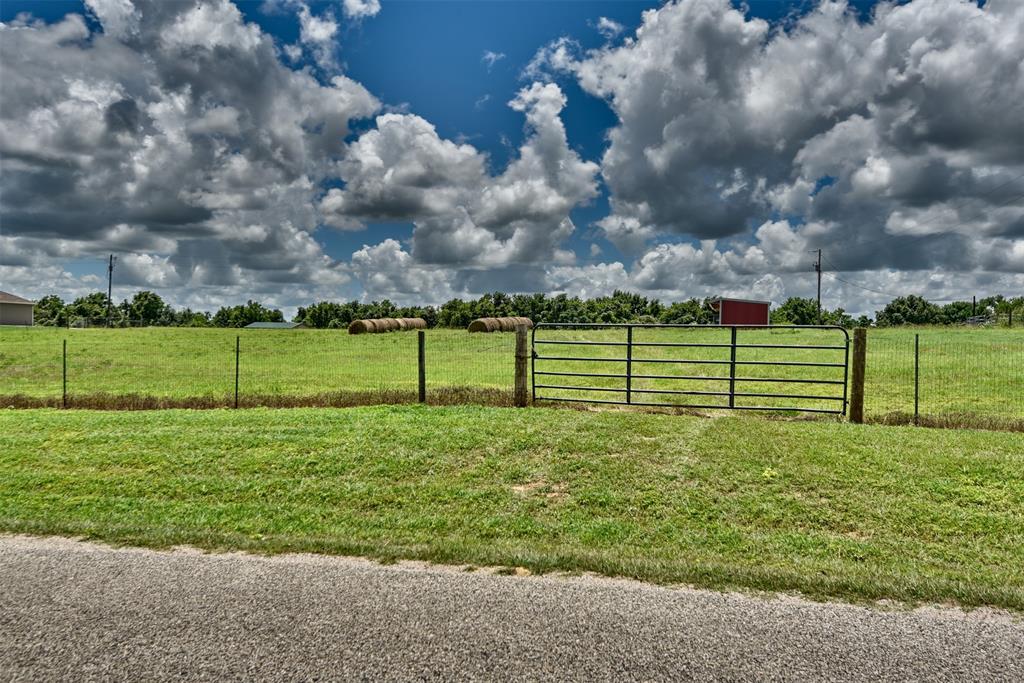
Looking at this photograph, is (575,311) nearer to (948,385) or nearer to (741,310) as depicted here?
(741,310)

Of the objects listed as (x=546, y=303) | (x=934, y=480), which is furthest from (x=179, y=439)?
(x=546, y=303)

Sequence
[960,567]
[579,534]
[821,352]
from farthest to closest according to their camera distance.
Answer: [821,352] < [579,534] < [960,567]

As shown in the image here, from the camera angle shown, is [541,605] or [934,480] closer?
[541,605]

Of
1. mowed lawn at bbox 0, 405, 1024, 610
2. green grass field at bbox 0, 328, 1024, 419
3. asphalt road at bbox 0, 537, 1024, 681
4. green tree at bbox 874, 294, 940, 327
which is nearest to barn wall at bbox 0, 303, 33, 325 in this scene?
green grass field at bbox 0, 328, 1024, 419

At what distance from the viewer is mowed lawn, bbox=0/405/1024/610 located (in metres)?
4.34

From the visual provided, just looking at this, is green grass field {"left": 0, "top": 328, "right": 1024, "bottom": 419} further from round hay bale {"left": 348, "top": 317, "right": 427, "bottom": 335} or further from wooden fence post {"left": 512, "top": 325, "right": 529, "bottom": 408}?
round hay bale {"left": 348, "top": 317, "right": 427, "bottom": 335}

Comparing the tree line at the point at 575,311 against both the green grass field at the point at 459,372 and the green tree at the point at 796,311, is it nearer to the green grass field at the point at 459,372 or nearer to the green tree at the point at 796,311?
the green tree at the point at 796,311

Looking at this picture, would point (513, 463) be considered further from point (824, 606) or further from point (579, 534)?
point (824, 606)

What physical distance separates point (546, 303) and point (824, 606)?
7732 centimetres

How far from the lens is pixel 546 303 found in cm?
8056

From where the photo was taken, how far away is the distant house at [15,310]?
197 feet

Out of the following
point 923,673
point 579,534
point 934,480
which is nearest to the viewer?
point 923,673

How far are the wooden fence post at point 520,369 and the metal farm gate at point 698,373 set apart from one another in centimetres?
37

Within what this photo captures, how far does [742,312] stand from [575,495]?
181 ft
